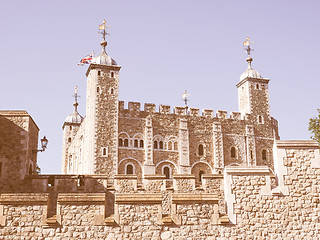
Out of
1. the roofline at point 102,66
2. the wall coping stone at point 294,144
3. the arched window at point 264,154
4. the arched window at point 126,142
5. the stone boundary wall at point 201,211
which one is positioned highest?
the roofline at point 102,66

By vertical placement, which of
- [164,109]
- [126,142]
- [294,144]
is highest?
[164,109]

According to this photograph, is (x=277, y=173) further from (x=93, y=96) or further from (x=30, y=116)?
(x=93, y=96)

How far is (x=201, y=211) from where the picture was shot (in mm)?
9016

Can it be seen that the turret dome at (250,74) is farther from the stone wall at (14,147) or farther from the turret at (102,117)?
the stone wall at (14,147)

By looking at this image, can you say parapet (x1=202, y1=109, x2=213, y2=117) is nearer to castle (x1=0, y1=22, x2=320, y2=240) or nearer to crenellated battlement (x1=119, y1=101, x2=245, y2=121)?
crenellated battlement (x1=119, y1=101, x2=245, y2=121)

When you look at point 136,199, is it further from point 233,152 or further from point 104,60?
point 233,152

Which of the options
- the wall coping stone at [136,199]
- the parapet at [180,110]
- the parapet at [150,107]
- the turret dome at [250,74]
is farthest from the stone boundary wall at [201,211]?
the turret dome at [250,74]

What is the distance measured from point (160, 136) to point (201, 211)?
2831 centimetres

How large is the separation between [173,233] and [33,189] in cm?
655

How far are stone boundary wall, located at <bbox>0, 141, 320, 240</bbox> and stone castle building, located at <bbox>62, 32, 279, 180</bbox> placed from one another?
2486 centimetres

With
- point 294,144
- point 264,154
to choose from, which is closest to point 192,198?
point 294,144

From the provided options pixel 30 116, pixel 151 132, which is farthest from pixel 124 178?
pixel 151 132

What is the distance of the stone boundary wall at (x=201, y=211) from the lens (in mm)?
8672

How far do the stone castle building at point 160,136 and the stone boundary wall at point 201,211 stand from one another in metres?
24.9
